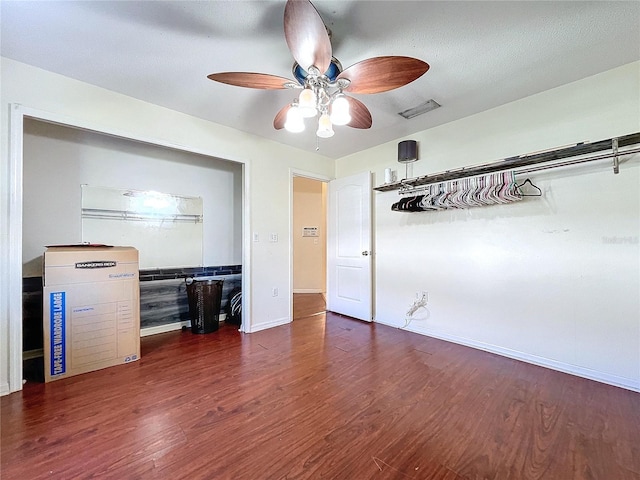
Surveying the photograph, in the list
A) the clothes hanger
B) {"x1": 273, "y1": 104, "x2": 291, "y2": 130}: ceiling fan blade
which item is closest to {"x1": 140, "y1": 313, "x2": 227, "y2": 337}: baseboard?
{"x1": 273, "y1": 104, "x2": 291, "y2": 130}: ceiling fan blade

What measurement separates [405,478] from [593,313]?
2.04m

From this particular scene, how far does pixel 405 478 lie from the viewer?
4.15ft

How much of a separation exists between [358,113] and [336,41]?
47 centimetres

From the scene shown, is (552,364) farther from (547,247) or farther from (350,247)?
(350,247)

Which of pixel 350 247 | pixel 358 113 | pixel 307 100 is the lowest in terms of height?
pixel 350 247

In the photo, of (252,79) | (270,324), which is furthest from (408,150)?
(270,324)

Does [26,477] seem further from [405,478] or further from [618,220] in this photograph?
[618,220]

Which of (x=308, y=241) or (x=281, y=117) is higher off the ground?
(x=281, y=117)

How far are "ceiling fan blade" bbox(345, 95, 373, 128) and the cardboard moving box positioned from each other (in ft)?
7.47

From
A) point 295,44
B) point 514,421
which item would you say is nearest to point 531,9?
point 295,44

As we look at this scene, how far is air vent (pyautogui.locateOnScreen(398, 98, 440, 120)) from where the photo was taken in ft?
8.48

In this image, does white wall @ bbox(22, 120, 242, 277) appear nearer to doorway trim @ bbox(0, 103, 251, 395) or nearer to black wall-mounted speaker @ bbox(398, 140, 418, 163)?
doorway trim @ bbox(0, 103, 251, 395)

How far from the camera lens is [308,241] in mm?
6227

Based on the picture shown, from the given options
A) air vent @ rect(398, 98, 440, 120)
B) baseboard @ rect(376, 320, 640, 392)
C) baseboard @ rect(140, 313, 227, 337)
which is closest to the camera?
baseboard @ rect(376, 320, 640, 392)
